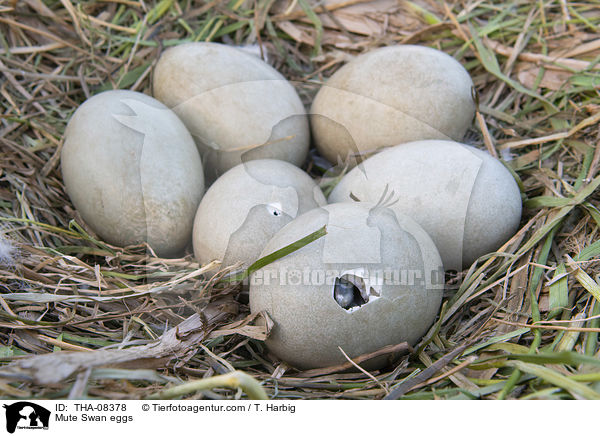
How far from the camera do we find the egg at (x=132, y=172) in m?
1.57

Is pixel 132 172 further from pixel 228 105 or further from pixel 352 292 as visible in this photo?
pixel 352 292

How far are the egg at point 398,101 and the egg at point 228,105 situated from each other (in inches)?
6.5

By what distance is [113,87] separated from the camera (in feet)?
6.68

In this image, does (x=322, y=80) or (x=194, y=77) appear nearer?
(x=194, y=77)

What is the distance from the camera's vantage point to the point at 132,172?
1.57m

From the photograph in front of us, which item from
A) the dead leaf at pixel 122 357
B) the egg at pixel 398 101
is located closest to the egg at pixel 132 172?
the dead leaf at pixel 122 357

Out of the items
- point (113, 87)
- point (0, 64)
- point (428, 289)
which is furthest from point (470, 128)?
point (0, 64)

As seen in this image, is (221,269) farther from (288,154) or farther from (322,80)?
(322,80)

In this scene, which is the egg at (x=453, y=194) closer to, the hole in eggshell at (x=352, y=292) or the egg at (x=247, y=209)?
the egg at (x=247, y=209)

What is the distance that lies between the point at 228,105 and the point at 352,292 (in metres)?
0.82

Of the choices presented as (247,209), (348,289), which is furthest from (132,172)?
(348,289)

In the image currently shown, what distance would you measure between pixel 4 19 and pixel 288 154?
1146 millimetres

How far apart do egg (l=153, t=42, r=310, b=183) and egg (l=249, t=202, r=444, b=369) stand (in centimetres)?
58
